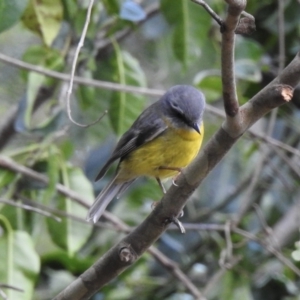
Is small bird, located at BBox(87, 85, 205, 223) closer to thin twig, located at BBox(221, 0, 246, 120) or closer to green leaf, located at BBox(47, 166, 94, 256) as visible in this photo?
green leaf, located at BBox(47, 166, 94, 256)

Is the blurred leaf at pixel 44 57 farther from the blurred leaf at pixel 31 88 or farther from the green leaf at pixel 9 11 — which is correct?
the green leaf at pixel 9 11

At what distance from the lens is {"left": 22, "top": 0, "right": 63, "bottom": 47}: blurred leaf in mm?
2311

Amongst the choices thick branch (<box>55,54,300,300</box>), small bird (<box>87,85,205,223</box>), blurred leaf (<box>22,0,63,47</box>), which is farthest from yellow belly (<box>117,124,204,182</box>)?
thick branch (<box>55,54,300,300</box>)

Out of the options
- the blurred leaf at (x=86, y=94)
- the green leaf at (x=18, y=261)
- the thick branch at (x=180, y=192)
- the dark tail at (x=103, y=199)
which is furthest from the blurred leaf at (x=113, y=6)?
the thick branch at (x=180, y=192)

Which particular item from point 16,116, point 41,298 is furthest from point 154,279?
point 16,116

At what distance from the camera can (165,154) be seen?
89.8 inches

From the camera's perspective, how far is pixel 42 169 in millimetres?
2580

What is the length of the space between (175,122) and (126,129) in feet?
1.13

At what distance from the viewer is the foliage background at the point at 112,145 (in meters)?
2.41

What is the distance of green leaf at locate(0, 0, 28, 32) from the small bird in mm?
571

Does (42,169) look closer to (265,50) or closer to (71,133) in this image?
(71,133)

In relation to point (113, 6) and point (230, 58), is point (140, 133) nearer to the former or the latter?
point (113, 6)

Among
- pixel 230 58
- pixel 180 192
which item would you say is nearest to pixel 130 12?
pixel 180 192

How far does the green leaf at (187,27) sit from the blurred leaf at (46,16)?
1.41 feet
